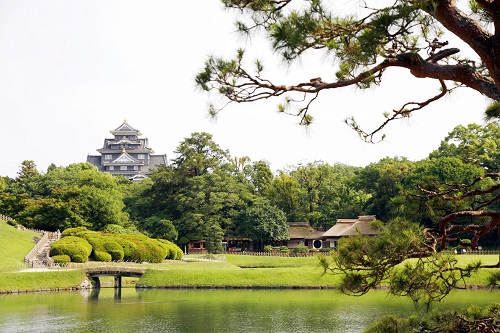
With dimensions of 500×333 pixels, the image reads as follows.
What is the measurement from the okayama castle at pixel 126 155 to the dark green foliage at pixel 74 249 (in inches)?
2068

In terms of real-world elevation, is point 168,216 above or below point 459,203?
above

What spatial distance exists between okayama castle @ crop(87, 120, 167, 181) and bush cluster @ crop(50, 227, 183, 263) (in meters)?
49.3

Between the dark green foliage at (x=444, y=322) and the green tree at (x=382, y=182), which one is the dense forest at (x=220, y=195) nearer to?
the green tree at (x=382, y=182)

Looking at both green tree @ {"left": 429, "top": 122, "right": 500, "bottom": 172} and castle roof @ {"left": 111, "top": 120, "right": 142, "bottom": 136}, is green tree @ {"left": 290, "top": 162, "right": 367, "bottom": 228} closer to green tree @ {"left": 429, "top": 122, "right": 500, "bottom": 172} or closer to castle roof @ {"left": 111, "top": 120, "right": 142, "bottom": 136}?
green tree @ {"left": 429, "top": 122, "right": 500, "bottom": 172}

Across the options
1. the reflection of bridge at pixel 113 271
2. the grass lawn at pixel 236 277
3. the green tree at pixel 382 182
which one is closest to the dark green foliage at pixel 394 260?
the grass lawn at pixel 236 277

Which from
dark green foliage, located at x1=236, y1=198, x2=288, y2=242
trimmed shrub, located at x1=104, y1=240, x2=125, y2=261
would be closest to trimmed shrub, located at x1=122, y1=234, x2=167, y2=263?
trimmed shrub, located at x1=104, y1=240, x2=125, y2=261

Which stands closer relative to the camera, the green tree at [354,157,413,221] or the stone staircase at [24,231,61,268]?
the stone staircase at [24,231,61,268]

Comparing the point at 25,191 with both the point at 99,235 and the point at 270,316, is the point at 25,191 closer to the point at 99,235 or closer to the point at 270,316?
the point at 99,235

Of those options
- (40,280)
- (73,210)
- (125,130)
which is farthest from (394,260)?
(125,130)

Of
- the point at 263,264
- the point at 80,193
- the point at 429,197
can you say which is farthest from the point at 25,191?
the point at 429,197

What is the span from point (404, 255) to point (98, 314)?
15.6 metres

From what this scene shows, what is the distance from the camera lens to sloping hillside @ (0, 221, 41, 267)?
107 ft

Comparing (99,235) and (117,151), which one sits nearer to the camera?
(99,235)

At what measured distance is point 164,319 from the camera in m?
18.6
